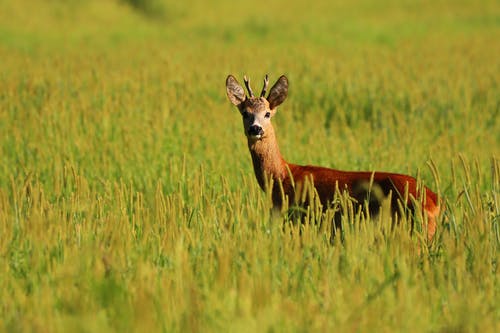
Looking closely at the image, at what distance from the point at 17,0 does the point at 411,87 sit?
19.5 m

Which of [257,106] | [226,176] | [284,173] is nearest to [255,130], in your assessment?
[257,106]

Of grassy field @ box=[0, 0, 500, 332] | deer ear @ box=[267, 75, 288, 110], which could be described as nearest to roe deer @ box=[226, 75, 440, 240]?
deer ear @ box=[267, 75, 288, 110]

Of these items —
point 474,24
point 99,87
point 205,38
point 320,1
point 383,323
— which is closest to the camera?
point 383,323

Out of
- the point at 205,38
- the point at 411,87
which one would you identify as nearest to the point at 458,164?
the point at 411,87

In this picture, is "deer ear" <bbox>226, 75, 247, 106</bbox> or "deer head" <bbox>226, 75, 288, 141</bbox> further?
"deer ear" <bbox>226, 75, 247, 106</bbox>

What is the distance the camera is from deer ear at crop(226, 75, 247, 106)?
22.4ft

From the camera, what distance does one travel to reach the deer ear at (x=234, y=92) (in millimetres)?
6820

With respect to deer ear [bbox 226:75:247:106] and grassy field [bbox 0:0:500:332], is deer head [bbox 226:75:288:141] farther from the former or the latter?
grassy field [bbox 0:0:500:332]

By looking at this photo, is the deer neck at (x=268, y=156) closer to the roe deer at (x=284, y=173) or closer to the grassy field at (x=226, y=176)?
the roe deer at (x=284, y=173)

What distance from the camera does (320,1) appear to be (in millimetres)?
34656

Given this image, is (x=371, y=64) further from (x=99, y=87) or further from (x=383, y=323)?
(x=383, y=323)

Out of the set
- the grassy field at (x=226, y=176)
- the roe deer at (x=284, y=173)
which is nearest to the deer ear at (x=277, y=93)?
the roe deer at (x=284, y=173)

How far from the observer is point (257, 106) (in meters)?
6.63

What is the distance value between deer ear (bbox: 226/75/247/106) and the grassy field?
65 cm
